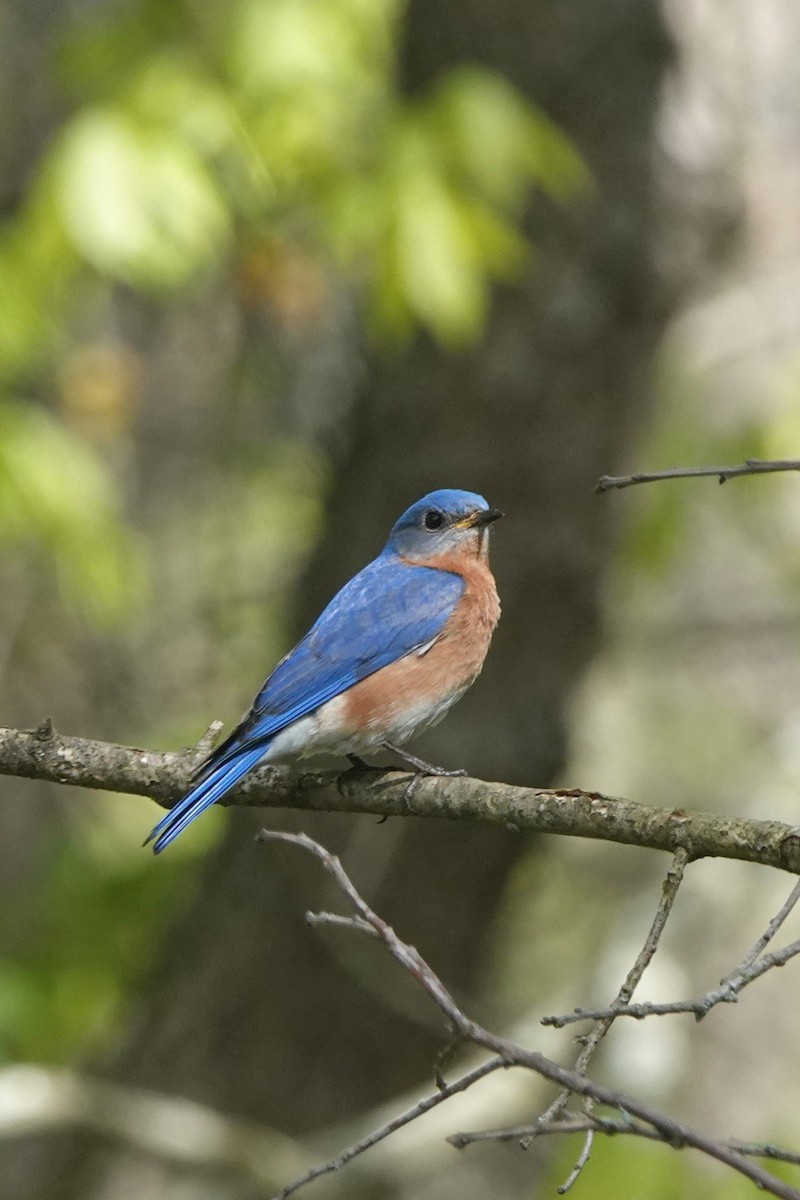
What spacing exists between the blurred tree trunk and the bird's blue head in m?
1.22

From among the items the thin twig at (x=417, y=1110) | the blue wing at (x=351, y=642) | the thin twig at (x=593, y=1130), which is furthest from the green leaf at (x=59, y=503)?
the thin twig at (x=593, y=1130)

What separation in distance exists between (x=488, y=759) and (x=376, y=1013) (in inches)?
47.2

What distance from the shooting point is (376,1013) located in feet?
21.1

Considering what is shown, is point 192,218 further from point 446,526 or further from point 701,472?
point 701,472

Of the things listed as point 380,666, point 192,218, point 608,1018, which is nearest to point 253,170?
point 192,218

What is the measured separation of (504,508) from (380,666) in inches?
81.5

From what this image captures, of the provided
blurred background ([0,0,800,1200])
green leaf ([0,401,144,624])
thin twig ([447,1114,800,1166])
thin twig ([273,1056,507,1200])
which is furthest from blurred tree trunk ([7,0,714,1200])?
thin twig ([447,1114,800,1166])

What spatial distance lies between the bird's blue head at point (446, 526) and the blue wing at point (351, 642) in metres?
0.10

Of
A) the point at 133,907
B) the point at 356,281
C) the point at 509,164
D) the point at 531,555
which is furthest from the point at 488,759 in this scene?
the point at 356,281

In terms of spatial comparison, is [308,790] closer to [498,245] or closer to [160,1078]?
[498,245]

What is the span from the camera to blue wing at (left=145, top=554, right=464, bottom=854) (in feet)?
13.5

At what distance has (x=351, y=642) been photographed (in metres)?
4.60

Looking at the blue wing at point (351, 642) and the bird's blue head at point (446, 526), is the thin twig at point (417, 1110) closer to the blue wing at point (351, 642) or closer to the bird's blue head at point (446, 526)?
the blue wing at point (351, 642)

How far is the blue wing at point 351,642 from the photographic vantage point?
411 centimetres
